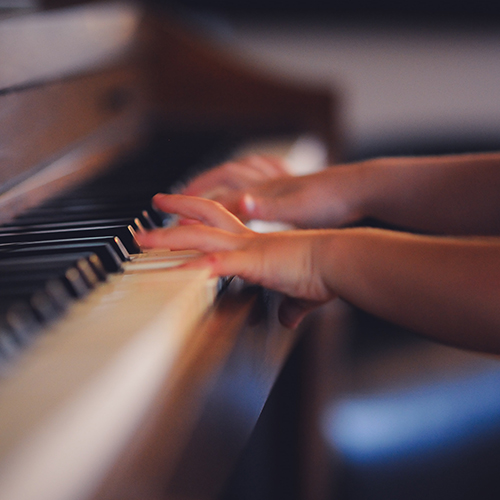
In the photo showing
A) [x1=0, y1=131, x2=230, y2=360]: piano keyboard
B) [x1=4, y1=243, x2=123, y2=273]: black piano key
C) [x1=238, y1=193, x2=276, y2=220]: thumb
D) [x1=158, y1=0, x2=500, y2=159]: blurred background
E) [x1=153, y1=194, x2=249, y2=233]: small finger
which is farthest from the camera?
[x1=158, y1=0, x2=500, y2=159]: blurred background

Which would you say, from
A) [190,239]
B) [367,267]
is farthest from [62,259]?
[367,267]

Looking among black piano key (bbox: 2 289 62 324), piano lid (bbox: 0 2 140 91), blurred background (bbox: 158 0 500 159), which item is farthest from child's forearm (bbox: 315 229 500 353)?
blurred background (bbox: 158 0 500 159)

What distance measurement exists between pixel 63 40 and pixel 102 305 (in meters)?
0.57

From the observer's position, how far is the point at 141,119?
43.4 inches

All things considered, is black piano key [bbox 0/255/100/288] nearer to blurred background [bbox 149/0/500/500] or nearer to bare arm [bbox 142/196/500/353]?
bare arm [bbox 142/196/500/353]

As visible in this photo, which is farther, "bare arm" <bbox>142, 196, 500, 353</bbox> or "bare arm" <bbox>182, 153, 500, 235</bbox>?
"bare arm" <bbox>182, 153, 500, 235</bbox>

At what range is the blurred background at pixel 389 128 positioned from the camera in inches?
41.3

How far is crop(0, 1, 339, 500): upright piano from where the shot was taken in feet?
0.77

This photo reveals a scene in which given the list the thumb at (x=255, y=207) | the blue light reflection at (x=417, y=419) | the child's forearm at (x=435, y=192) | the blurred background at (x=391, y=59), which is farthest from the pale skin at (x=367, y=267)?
the blurred background at (x=391, y=59)

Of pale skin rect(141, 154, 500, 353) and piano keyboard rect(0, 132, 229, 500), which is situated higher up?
piano keyboard rect(0, 132, 229, 500)

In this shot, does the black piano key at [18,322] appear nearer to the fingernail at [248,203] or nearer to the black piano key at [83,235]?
the black piano key at [83,235]

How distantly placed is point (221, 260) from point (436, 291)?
18 centimetres

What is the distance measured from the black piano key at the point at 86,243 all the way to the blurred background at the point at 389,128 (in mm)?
697

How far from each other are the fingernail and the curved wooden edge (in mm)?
168
